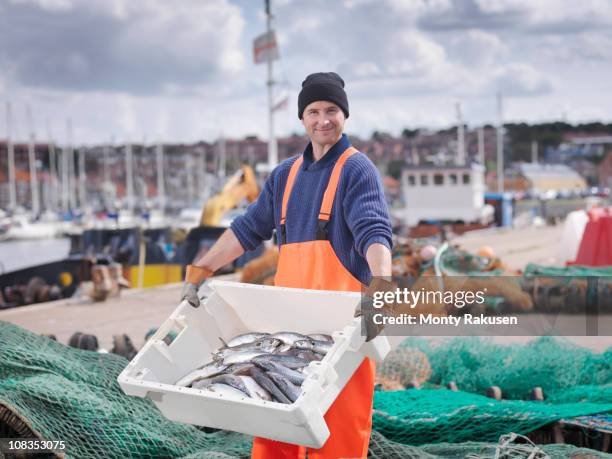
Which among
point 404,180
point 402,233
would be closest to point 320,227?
point 402,233

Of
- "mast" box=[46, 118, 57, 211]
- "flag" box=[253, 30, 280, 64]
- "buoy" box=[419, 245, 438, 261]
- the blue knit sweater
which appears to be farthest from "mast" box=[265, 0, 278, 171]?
"mast" box=[46, 118, 57, 211]

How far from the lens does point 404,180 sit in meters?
30.1

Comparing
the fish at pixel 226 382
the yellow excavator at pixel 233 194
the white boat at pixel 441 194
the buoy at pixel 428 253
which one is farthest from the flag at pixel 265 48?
the fish at pixel 226 382

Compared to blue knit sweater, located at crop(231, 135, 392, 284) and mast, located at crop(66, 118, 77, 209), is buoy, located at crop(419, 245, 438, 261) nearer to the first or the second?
blue knit sweater, located at crop(231, 135, 392, 284)

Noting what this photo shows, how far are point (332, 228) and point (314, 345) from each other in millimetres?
488

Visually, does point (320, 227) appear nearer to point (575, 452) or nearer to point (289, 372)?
point (289, 372)

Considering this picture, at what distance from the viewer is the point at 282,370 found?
99.3 inches

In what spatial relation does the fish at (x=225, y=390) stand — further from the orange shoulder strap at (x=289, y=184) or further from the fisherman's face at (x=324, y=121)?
the fisherman's face at (x=324, y=121)

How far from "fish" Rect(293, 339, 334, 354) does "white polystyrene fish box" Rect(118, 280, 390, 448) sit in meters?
0.06

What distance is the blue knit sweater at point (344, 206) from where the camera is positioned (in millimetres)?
2766

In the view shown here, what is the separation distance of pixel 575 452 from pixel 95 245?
1588 cm

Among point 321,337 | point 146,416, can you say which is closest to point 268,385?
point 321,337

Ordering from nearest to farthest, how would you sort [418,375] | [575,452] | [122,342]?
[575,452]
[418,375]
[122,342]

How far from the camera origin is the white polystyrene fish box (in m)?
2.31
